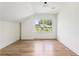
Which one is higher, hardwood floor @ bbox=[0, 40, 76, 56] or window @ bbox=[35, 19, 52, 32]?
window @ bbox=[35, 19, 52, 32]

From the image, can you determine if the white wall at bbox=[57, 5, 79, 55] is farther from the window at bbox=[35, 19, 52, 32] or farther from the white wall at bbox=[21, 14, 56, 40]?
the window at bbox=[35, 19, 52, 32]

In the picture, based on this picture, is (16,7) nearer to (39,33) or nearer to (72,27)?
(72,27)

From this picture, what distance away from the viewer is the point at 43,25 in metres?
7.65

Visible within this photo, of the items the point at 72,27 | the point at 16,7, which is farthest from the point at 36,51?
the point at 16,7

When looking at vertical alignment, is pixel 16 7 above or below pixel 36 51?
above

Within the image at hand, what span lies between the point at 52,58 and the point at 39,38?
6.59 meters

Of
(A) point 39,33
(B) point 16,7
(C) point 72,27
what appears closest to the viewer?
(B) point 16,7

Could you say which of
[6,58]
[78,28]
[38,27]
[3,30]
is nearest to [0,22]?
[3,30]

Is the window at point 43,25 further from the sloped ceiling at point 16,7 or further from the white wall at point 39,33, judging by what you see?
the sloped ceiling at point 16,7

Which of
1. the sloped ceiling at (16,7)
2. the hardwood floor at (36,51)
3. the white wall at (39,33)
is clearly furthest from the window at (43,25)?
the hardwood floor at (36,51)

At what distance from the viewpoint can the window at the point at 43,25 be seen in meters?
7.60

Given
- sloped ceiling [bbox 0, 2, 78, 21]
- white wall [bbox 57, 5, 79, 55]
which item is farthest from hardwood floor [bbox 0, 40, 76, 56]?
sloped ceiling [bbox 0, 2, 78, 21]

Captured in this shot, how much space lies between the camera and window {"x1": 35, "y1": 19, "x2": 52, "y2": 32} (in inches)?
299

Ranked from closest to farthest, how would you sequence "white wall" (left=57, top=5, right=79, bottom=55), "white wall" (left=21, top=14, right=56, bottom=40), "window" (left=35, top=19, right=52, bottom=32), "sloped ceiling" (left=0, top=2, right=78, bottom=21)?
1. "sloped ceiling" (left=0, top=2, right=78, bottom=21)
2. "white wall" (left=57, top=5, right=79, bottom=55)
3. "white wall" (left=21, top=14, right=56, bottom=40)
4. "window" (left=35, top=19, right=52, bottom=32)
